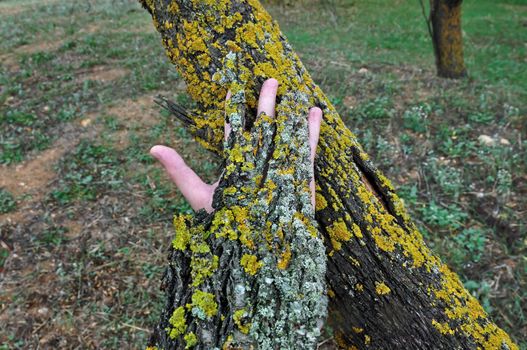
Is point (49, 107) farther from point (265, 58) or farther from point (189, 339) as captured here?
point (189, 339)

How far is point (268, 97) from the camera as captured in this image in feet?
5.44

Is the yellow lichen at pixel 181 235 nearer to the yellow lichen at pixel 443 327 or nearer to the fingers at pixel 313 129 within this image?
the fingers at pixel 313 129

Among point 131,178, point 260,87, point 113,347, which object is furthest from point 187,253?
point 131,178

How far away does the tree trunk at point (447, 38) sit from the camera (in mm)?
7367

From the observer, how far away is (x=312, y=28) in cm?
1340

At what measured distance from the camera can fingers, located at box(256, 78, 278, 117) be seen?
1.65 meters

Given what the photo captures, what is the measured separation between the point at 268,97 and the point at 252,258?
637mm

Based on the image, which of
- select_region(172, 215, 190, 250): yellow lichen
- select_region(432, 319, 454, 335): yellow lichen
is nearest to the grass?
select_region(432, 319, 454, 335): yellow lichen

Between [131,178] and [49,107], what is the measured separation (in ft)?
8.38

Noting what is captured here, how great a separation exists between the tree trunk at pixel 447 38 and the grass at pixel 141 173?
0.45 m

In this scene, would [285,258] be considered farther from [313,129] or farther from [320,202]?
[313,129]

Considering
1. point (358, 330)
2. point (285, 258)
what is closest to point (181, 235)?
point (285, 258)

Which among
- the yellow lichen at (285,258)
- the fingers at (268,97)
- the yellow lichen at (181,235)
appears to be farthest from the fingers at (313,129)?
the yellow lichen at (181,235)

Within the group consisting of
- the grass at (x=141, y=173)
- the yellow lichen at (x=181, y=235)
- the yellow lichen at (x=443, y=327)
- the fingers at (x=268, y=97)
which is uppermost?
the fingers at (x=268, y=97)
